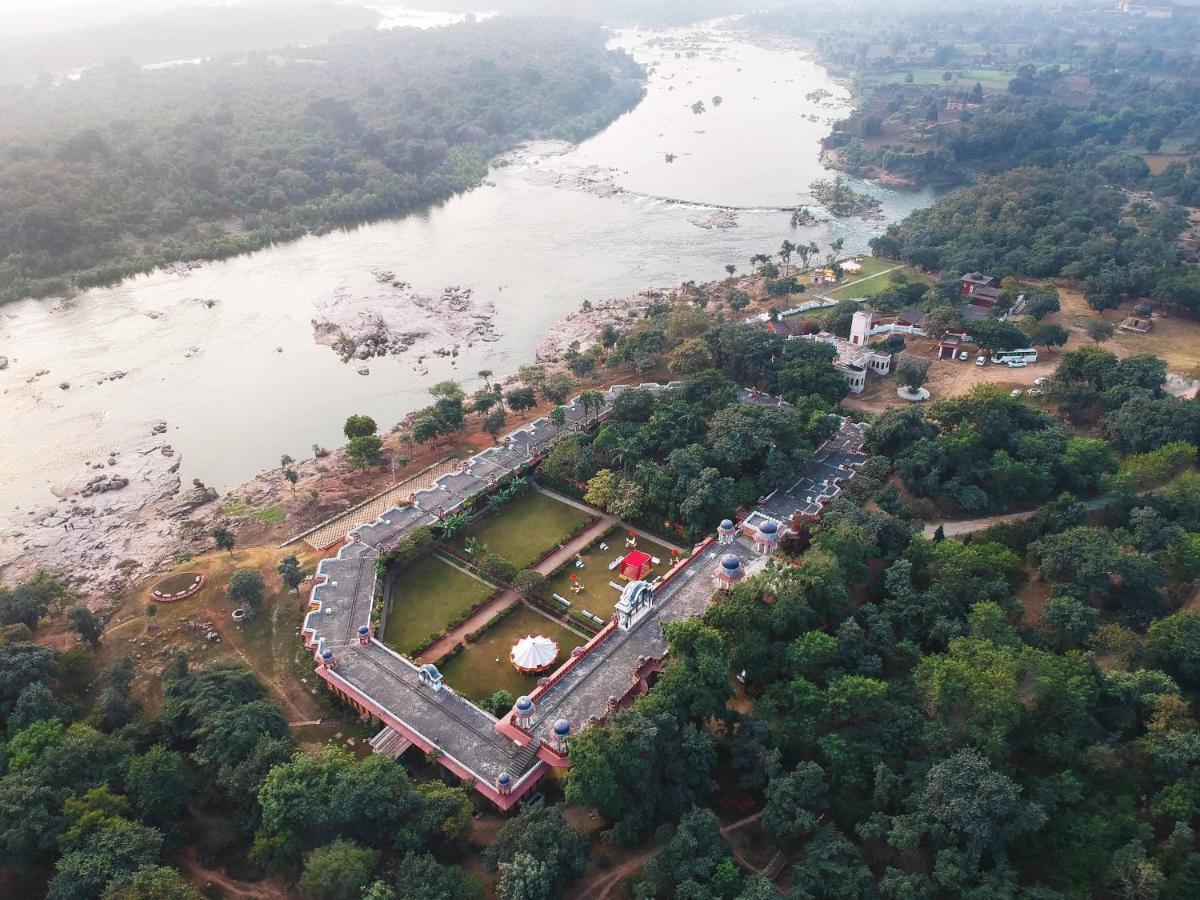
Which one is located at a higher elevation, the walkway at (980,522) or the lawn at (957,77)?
the lawn at (957,77)

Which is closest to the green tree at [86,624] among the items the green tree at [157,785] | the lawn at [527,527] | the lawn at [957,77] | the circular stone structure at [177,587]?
the circular stone structure at [177,587]

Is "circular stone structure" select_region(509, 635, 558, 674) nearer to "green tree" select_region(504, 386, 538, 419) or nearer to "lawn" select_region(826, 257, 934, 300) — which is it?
"green tree" select_region(504, 386, 538, 419)

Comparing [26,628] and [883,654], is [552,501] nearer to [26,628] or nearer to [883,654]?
[883,654]

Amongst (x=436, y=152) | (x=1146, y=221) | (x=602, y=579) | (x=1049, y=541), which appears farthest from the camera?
(x=436, y=152)

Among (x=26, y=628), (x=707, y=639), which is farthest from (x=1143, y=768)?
(x=26, y=628)

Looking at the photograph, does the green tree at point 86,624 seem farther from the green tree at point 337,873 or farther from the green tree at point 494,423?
the green tree at point 494,423

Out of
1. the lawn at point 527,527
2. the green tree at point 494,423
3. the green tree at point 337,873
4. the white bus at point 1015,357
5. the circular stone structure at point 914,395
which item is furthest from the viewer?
the white bus at point 1015,357

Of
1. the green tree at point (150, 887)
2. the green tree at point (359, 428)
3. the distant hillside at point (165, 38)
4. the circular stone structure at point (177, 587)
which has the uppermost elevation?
the distant hillside at point (165, 38)
